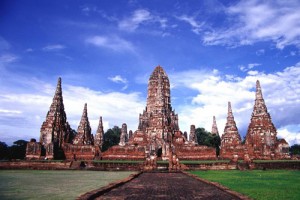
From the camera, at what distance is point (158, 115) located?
4009 centimetres

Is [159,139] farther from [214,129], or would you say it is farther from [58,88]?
[214,129]

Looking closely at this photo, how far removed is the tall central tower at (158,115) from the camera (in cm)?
3925

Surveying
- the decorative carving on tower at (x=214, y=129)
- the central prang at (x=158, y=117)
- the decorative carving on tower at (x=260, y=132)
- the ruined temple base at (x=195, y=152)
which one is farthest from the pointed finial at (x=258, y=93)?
the decorative carving on tower at (x=214, y=129)

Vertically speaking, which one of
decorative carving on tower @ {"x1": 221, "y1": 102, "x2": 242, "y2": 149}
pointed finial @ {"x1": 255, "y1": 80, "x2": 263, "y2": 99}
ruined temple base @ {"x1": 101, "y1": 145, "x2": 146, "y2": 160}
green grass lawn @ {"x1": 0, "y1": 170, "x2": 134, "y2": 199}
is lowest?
green grass lawn @ {"x1": 0, "y1": 170, "x2": 134, "y2": 199}

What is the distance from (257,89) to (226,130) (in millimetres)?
7272

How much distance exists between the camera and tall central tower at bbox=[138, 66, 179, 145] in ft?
129

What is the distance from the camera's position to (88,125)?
150ft

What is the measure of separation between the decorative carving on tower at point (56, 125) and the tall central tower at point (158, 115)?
1164 cm

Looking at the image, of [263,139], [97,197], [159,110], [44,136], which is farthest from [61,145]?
[97,197]

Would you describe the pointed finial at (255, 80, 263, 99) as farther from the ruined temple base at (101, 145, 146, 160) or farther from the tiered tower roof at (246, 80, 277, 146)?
the ruined temple base at (101, 145, 146, 160)

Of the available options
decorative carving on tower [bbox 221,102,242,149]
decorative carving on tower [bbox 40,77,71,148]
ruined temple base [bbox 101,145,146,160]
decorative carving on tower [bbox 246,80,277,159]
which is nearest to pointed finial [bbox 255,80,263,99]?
decorative carving on tower [bbox 246,80,277,159]

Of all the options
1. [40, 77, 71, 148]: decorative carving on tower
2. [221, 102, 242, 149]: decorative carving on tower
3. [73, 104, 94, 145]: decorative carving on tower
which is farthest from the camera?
[73, 104, 94, 145]: decorative carving on tower

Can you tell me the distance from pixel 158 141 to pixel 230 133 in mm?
11206

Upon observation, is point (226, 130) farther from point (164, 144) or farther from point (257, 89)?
point (164, 144)
